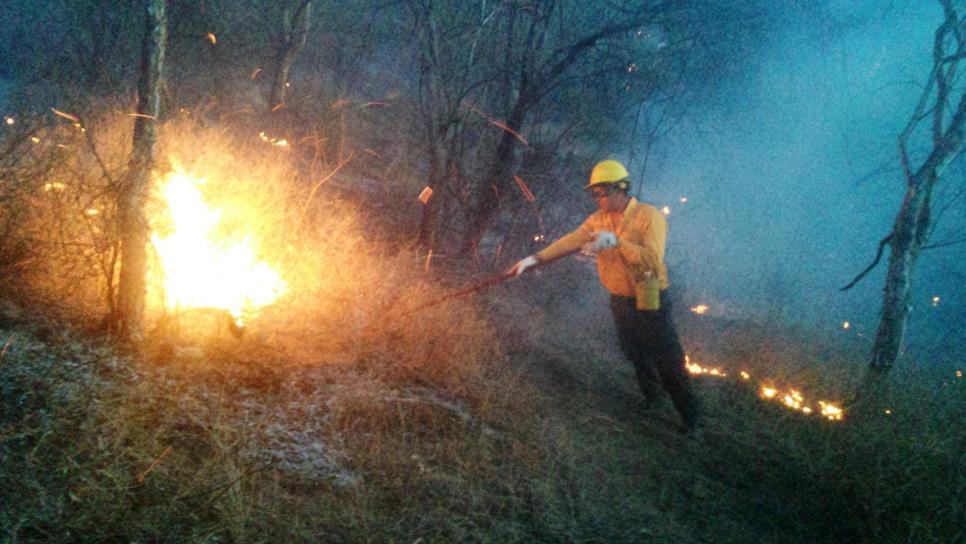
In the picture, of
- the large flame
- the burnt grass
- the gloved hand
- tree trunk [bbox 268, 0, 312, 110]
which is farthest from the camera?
tree trunk [bbox 268, 0, 312, 110]

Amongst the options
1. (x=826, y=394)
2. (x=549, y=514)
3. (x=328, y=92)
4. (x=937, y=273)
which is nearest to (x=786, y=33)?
(x=826, y=394)

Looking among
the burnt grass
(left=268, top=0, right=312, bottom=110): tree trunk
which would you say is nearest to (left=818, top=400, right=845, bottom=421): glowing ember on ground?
the burnt grass

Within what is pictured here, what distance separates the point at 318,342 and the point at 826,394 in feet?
19.5

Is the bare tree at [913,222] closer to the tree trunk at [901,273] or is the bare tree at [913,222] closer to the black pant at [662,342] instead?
the tree trunk at [901,273]

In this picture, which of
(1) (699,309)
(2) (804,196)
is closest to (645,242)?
(1) (699,309)

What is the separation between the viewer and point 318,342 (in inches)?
185

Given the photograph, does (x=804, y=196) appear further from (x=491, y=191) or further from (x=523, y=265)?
(x=523, y=265)

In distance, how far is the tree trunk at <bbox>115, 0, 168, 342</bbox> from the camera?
12.4ft

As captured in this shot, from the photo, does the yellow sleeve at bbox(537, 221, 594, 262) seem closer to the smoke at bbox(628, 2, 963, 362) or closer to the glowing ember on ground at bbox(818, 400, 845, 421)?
the glowing ember on ground at bbox(818, 400, 845, 421)

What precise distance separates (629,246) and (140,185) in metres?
3.77

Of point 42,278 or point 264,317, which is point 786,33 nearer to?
point 264,317

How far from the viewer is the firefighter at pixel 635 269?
192 inches

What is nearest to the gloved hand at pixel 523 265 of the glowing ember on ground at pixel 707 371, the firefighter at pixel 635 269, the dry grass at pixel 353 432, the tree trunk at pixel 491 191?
the firefighter at pixel 635 269

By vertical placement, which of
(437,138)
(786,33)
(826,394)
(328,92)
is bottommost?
(826,394)
